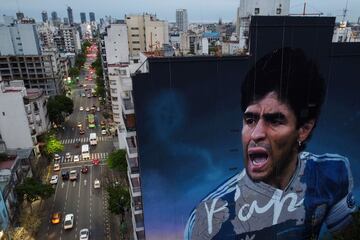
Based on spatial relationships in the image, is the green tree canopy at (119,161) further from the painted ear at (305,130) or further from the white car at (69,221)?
the painted ear at (305,130)

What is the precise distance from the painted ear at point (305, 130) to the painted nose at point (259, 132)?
2.93 metres

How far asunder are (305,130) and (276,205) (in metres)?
5.42

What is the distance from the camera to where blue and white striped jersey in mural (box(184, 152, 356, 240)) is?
779 inches

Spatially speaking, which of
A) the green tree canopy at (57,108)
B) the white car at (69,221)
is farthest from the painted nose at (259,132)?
the green tree canopy at (57,108)

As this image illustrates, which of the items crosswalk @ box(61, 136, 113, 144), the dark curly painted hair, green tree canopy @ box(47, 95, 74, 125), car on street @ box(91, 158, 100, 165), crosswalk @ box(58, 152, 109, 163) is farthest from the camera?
green tree canopy @ box(47, 95, 74, 125)

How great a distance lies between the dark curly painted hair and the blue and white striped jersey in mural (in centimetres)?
407

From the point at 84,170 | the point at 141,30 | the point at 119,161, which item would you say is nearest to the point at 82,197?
the point at 119,161

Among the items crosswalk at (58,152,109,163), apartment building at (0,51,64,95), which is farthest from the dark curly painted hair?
apartment building at (0,51,64,95)

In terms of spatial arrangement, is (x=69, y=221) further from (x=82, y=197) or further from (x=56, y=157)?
(x=56, y=157)

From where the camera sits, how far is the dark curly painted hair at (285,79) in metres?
18.1

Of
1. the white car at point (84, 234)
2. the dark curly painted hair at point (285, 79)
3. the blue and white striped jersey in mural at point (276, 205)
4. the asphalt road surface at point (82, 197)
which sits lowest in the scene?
the asphalt road surface at point (82, 197)

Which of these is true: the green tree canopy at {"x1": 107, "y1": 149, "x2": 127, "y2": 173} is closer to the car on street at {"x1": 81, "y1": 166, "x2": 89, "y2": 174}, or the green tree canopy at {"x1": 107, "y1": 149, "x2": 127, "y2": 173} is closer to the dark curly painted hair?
the car on street at {"x1": 81, "y1": 166, "x2": 89, "y2": 174}

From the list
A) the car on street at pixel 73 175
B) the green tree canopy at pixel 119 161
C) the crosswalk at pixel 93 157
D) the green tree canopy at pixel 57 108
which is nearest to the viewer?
the green tree canopy at pixel 119 161

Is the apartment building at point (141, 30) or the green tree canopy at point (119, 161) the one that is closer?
the green tree canopy at point (119, 161)
